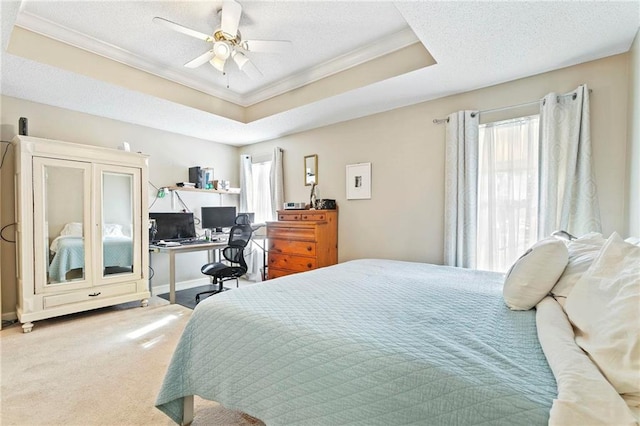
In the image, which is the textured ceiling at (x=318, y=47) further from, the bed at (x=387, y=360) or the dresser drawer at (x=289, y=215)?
the bed at (x=387, y=360)

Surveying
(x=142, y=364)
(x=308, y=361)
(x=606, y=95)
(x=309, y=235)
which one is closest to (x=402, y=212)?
(x=309, y=235)

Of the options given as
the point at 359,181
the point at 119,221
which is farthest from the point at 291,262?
the point at 119,221

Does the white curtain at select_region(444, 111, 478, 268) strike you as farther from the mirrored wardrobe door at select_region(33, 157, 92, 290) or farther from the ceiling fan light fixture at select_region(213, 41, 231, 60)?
the mirrored wardrobe door at select_region(33, 157, 92, 290)

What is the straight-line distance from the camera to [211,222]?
4539 mm

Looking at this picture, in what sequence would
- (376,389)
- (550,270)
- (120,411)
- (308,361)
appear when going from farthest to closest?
(120,411)
(550,270)
(308,361)
(376,389)

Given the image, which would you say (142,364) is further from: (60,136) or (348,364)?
(60,136)

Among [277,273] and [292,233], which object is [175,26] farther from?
[277,273]

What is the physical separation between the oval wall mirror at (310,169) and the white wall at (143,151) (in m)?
1.65

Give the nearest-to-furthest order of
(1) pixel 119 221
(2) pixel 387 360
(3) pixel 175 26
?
(2) pixel 387 360 < (3) pixel 175 26 < (1) pixel 119 221

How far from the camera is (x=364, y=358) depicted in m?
0.97

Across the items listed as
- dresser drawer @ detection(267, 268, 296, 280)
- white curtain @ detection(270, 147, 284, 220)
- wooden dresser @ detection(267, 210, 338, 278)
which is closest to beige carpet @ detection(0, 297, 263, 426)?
dresser drawer @ detection(267, 268, 296, 280)

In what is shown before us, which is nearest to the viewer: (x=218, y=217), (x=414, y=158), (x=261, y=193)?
(x=414, y=158)

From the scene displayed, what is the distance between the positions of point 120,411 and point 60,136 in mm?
3235

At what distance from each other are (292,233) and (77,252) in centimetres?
234
